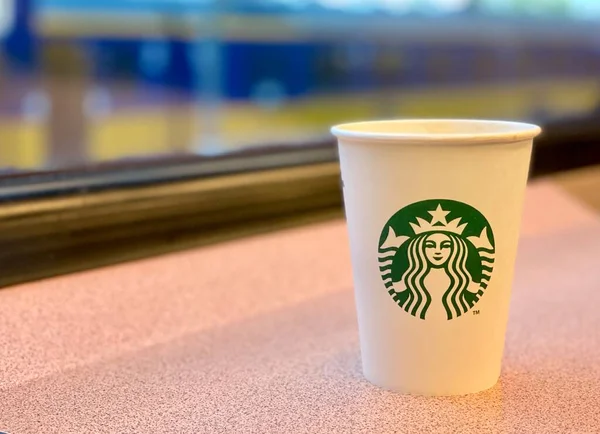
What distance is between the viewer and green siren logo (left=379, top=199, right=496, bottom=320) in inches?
18.8

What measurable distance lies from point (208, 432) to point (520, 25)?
2902 mm

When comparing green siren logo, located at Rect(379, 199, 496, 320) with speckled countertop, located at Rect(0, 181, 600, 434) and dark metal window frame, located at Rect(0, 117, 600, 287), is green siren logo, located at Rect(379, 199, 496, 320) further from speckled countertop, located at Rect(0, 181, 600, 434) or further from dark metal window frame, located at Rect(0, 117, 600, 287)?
dark metal window frame, located at Rect(0, 117, 600, 287)

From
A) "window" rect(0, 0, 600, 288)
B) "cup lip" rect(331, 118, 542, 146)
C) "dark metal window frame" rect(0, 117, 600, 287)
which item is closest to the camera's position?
"cup lip" rect(331, 118, 542, 146)

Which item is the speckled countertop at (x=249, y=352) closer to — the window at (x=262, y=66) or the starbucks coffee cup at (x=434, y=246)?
the starbucks coffee cup at (x=434, y=246)

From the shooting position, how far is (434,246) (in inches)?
18.9

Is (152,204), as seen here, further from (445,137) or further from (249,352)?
(445,137)

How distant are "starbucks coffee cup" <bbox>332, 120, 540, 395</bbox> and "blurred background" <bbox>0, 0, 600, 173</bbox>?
2086mm

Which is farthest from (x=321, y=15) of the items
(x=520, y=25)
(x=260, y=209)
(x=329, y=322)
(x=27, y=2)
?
(x=329, y=322)

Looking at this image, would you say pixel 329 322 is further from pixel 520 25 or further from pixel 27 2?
pixel 520 25

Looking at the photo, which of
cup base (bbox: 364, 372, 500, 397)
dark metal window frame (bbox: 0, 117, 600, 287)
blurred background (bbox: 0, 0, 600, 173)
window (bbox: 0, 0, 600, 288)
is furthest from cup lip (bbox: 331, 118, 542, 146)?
blurred background (bbox: 0, 0, 600, 173)

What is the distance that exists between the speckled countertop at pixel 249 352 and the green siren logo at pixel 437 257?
0.07m

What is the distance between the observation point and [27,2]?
263 cm

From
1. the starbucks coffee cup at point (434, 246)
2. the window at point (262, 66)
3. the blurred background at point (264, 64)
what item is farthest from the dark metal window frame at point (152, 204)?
the blurred background at point (264, 64)

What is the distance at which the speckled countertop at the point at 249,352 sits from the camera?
0.48 meters
